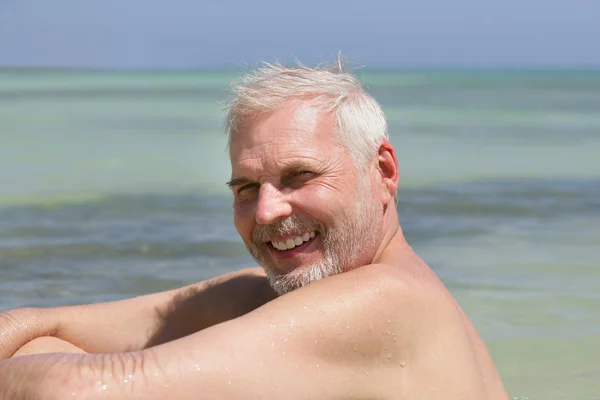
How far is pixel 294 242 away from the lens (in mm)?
2912

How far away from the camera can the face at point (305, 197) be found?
2.88 m

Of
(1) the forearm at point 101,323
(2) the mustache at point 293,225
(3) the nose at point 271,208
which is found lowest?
(1) the forearm at point 101,323

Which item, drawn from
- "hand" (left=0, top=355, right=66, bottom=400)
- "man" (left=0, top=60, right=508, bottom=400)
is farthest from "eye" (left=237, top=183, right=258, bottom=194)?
"hand" (left=0, top=355, right=66, bottom=400)

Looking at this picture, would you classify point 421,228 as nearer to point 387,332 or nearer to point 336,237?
point 336,237

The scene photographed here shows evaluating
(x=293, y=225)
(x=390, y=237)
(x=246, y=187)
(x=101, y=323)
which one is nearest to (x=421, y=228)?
(x=101, y=323)

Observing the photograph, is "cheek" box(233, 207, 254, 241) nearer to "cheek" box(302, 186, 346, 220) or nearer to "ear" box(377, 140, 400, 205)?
"cheek" box(302, 186, 346, 220)

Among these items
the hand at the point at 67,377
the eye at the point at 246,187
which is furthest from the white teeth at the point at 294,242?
the hand at the point at 67,377

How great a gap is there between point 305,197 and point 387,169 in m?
0.31

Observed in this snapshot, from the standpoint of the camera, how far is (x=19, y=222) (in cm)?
833

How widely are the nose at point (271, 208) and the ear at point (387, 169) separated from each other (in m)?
0.33

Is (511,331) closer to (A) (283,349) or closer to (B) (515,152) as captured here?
(A) (283,349)

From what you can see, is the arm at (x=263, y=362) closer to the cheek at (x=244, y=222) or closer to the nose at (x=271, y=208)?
the nose at (x=271, y=208)

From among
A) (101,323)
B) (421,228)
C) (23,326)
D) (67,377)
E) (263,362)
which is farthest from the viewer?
(421,228)

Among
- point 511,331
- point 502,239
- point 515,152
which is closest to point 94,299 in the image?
point 511,331
